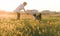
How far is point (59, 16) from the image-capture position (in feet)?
15.6

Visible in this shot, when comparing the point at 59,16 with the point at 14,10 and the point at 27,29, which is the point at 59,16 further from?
the point at 27,29

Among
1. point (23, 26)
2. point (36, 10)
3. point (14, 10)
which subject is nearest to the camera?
point (23, 26)

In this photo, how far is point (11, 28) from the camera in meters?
3.17

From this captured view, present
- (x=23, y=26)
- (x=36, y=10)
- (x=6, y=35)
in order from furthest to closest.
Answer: (x=36, y=10) < (x=23, y=26) < (x=6, y=35)

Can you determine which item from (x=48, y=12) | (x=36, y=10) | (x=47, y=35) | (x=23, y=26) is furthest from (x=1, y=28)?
(x=48, y=12)

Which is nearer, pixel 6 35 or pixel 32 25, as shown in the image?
pixel 6 35

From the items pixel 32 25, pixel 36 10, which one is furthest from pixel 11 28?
pixel 36 10

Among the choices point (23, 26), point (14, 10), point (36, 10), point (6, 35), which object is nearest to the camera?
point (6, 35)

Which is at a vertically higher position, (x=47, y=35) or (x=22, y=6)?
(x=22, y=6)

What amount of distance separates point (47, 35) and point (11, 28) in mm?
506

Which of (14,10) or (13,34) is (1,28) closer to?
(13,34)

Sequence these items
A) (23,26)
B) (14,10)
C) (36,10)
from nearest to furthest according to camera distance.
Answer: (23,26), (36,10), (14,10)

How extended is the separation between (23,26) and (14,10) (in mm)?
1702

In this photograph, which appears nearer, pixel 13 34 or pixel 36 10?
pixel 13 34
